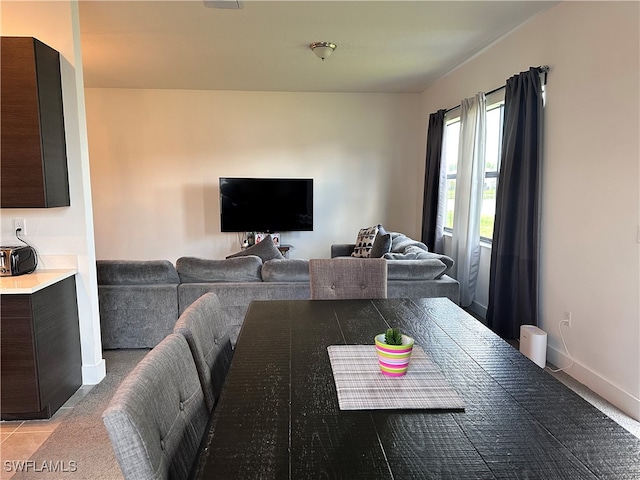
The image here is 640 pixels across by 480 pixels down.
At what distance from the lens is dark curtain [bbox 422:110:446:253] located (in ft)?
17.9

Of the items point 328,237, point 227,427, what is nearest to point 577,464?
point 227,427

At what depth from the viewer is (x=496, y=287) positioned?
3.74 m

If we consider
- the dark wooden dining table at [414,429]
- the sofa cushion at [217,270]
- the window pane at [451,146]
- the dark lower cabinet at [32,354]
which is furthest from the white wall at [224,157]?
the dark wooden dining table at [414,429]

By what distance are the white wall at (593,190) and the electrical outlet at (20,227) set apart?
3.76 m

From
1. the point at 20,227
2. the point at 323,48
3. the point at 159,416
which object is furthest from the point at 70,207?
the point at 323,48

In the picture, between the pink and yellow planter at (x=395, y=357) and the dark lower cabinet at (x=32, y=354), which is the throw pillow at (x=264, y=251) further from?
the pink and yellow planter at (x=395, y=357)

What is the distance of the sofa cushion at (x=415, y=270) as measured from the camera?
346 cm

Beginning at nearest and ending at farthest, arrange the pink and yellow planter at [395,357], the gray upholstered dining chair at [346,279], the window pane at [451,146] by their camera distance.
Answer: the pink and yellow planter at [395,357] < the gray upholstered dining chair at [346,279] < the window pane at [451,146]

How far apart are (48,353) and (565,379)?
3.40 metres

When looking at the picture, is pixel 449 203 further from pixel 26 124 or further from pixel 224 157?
pixel 26 124

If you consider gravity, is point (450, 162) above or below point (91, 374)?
above

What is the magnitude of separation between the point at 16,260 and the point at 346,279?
2.06 m

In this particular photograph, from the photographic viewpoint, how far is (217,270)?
3.37 meters

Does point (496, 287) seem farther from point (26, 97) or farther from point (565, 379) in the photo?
point (26, 97)
